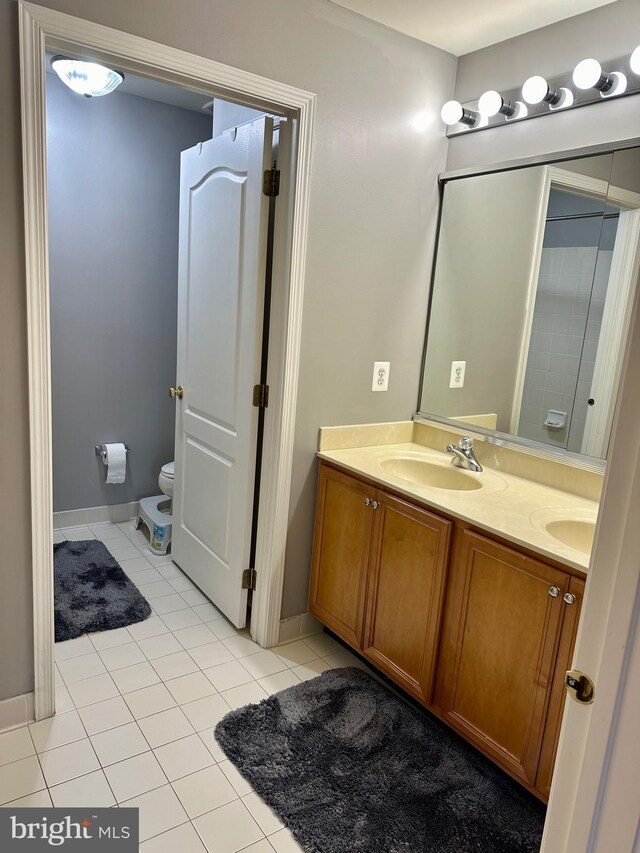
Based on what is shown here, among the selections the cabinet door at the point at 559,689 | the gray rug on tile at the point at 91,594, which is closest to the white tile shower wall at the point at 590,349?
the cabinet door at the point at 559,689

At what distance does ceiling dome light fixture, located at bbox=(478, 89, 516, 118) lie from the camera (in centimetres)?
219

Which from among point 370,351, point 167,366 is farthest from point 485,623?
point 167,366

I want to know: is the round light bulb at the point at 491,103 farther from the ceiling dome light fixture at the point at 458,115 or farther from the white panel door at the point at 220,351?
the white panel door at the point at 220,351

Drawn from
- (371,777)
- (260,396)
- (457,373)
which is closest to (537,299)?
(457,373)

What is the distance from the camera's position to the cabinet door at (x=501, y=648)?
63.9 inches

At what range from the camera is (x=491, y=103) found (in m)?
2.21

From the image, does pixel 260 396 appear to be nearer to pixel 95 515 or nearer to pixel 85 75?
pixel 85 75

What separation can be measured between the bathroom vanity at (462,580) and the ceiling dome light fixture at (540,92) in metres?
1.25

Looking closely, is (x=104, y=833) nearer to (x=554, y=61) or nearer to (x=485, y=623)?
(x=485, y=623)

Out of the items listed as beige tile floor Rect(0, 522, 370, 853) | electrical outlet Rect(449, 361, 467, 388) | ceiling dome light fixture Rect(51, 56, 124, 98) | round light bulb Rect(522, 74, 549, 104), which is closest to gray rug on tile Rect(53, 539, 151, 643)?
beige tile floor Rect(0, 522, 370, 853)

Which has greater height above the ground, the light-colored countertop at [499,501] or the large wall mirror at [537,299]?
the large wall mirror at [537,299]

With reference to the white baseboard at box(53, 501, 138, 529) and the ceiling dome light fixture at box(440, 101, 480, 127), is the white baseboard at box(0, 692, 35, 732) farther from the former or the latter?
the ceiling dome light fixture at box(440, 101, 480, 127)

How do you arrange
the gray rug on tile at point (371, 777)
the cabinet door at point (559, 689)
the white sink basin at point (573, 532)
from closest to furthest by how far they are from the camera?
the cabinet door at point (559, 689) → the gray rug on tile at point (371, 777) → the white sink basin at point (573, 532)

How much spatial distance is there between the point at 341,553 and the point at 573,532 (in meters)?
0.87
